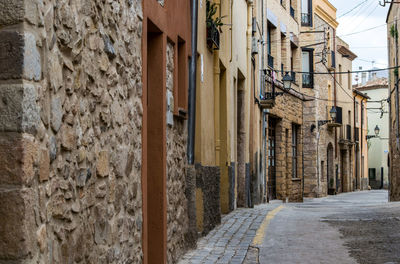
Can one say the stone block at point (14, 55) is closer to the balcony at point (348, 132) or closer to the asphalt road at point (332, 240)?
the asphalt road at point (332, 240)

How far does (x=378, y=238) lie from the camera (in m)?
8.48

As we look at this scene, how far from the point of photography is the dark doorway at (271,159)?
21.1 meters

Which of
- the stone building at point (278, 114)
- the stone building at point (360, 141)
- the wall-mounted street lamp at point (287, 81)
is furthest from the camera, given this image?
the stone building at point (360, 141)

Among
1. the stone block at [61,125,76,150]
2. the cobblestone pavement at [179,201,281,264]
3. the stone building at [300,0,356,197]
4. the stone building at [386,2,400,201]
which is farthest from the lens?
the stone building at [300,0,356,197]

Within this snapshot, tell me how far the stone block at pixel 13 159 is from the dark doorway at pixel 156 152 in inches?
131

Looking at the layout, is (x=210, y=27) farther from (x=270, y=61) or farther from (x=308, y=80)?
(x=308, y=80)

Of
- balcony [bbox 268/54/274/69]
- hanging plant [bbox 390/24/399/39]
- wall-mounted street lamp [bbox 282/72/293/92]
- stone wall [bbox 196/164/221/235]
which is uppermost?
hanging plant [bbox 390/24/399/39]

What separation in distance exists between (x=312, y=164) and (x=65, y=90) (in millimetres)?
25711

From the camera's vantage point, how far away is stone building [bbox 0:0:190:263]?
2631mm

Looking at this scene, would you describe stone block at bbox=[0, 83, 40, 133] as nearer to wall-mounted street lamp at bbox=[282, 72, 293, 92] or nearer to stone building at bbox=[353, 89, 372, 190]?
wall-mounted street lamp at bbox=[282, 72, 293, 92]

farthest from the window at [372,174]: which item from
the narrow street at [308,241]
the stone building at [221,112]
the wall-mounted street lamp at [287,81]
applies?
the narrow street at [308,241]

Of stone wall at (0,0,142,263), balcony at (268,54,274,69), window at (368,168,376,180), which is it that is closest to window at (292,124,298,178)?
balcony at (268,54,274,69)

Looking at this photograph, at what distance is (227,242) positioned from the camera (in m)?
8.16

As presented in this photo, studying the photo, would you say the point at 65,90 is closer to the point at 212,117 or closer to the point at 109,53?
the point at 109,53
